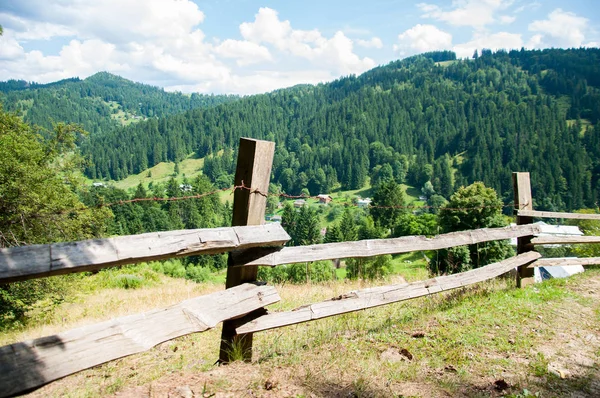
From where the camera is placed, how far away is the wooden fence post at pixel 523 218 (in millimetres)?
7625

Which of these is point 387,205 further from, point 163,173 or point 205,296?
point 163,173

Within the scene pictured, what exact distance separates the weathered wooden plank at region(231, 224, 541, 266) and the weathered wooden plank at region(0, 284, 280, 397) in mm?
425

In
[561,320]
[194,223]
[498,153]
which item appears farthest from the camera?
[498,153]

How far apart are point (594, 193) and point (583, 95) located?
93.4 metres

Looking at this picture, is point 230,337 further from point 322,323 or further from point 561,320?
point 561,320

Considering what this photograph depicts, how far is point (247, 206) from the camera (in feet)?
12.5

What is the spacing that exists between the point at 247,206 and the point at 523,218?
6.29m

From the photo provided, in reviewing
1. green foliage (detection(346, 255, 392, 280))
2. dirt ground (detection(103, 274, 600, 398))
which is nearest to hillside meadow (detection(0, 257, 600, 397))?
dirt ground (detection(103, 274, 600, 398))

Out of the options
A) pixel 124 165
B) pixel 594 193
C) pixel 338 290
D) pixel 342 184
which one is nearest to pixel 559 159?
pixel 594 193

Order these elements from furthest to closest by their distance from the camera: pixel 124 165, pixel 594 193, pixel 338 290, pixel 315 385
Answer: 1. pixel 124 165
2. pixel 594 193
3. pixel 338 290
4. pixel 315 385

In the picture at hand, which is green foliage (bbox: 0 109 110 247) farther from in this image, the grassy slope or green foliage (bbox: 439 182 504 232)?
green foliage (bbox: 439 182 504 232)

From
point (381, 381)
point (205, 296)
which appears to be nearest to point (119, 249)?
point (205, 296)

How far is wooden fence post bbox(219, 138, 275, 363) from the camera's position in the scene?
380 cm

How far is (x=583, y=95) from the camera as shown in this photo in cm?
18575
